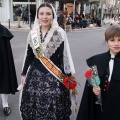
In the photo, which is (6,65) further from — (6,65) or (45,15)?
(45,15)

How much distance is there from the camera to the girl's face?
285 centimetres

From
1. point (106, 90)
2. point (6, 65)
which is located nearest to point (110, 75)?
point (106, 90)

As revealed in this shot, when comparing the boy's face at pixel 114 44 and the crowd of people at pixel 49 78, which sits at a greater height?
the boy's face at pixel 114 44

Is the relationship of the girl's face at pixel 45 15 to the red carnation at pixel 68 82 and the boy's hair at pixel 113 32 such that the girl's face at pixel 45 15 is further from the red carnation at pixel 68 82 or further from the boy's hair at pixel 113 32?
the boy's hair at pixel 113 32

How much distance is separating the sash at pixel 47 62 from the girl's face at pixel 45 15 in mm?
208

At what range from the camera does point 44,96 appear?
293 centimetres

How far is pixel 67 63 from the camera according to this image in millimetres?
3008

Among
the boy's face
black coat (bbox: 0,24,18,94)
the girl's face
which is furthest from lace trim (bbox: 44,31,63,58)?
black coat (bbox: 0,24,18,94)

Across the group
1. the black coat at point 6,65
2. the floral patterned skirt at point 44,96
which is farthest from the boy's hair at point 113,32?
the black coat at point 6,65

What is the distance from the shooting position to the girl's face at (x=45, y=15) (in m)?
2.85

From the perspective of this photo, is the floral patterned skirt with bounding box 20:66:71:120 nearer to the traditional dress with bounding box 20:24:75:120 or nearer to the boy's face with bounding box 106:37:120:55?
the traditional dress with bounding box 20:24:75:120

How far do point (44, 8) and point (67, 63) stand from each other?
72cm

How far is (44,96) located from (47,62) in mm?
413

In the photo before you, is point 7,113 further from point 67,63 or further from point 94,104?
point 94,104
